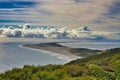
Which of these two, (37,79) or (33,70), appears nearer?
(37,79)

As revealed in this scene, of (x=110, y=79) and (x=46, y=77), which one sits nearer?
(x=110, y=79)

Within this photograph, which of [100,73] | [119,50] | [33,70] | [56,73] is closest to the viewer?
[100,73]

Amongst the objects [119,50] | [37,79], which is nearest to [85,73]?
[37,79]

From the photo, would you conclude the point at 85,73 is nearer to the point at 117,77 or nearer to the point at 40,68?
the point at 40,68

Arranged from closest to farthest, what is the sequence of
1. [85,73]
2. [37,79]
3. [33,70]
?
1. [37,79]
2. [85,73]
3. [33,70]

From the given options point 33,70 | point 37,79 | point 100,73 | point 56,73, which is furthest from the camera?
point 33,70

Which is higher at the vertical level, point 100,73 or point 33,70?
point 100,73

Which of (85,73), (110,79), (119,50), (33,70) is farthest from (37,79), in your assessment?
(119,50)

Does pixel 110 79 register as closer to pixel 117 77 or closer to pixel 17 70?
pixel 117 77

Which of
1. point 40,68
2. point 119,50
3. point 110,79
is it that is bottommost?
point 119,50
